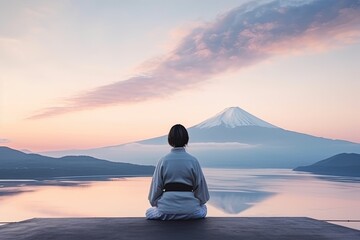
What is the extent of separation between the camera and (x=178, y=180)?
2840 mm

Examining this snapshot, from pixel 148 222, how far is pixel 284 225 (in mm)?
1009

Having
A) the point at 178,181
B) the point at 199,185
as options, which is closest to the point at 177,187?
the point at 178,181

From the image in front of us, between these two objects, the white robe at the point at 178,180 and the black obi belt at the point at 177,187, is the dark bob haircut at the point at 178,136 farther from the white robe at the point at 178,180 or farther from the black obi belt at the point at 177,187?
the black obi belt at the point at 177,187

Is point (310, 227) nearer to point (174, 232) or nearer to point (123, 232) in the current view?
point (174, 232)

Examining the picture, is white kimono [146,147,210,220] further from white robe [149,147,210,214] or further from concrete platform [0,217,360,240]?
concrete platform [0,217,360,240]

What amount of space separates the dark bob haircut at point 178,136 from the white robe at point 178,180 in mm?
49

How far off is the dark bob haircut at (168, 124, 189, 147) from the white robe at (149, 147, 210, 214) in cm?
5

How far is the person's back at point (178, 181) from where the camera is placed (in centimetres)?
283

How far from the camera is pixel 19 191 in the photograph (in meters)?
88.0

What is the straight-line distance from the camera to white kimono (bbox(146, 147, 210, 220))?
283 cm

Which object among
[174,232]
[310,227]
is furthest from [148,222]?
[310,227]

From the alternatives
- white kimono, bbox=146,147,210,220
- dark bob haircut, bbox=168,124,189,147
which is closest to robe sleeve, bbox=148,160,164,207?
white kimono, bbox=146,147,210,220

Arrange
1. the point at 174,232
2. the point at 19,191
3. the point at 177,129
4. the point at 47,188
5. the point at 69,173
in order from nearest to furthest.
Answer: the point at 174,232 < the point at 177,129 < the point at 19,191 < the point at 47,188 < the point at 69,173

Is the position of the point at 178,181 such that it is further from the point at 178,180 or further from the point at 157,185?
the point at 157,185
